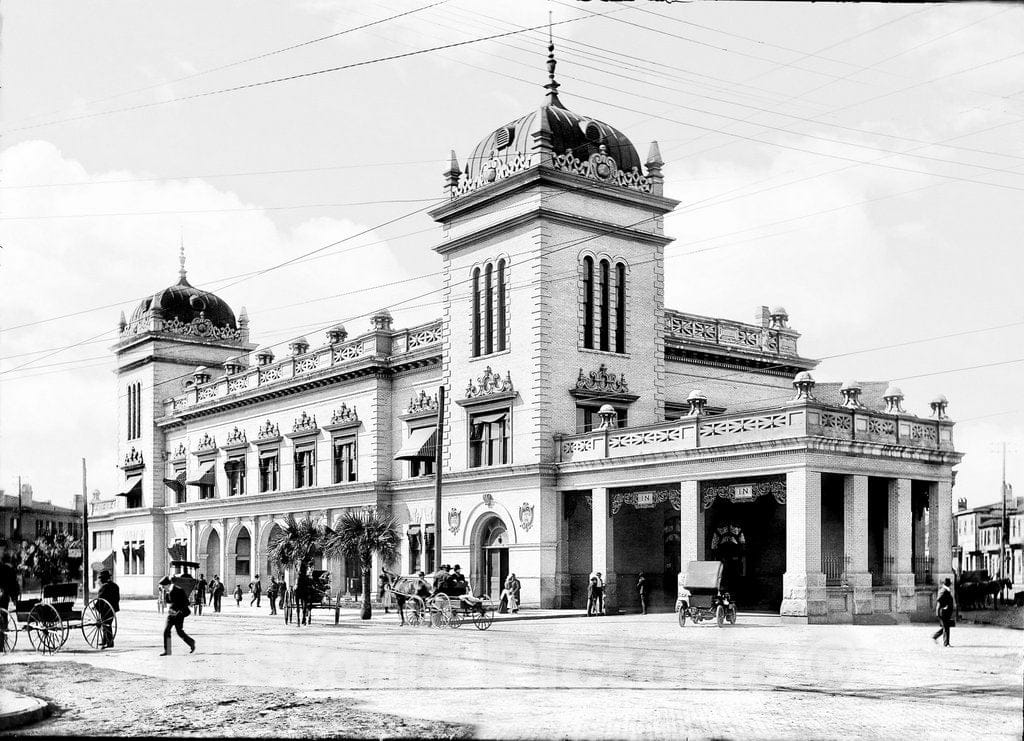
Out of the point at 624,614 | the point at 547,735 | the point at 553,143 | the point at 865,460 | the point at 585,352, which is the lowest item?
the point at 624,614

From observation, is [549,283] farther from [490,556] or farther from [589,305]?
[490,556]

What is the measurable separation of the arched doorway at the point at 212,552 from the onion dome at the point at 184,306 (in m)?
13.4

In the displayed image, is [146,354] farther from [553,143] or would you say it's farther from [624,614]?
[624,614]

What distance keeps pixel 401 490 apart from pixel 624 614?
46.6ft

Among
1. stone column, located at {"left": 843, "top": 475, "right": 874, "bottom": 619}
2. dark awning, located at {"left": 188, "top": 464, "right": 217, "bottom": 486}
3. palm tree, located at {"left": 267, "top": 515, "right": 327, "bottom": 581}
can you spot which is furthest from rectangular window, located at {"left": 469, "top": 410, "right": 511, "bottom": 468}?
dark awning, located at {"left": 188, "top": 464, "right": 217, "bottom": 486}

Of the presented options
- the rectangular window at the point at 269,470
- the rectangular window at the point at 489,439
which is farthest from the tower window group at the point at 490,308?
the rectangular window at the point at 269,470

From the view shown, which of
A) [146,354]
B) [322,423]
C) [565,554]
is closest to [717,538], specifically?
[565,554]

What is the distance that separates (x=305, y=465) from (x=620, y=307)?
20.1 meters

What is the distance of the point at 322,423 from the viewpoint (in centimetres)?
5459

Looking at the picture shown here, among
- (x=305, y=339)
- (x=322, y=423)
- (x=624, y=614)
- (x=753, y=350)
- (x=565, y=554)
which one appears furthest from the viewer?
(x=305, y=339)

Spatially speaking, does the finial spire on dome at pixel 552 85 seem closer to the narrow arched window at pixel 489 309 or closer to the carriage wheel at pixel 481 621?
the narrow arched window at pixel 489 309

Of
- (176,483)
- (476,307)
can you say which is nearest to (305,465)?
(176,483)

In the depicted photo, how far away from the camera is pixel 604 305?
42875mm

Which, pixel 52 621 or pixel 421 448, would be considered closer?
pixel 52 621
